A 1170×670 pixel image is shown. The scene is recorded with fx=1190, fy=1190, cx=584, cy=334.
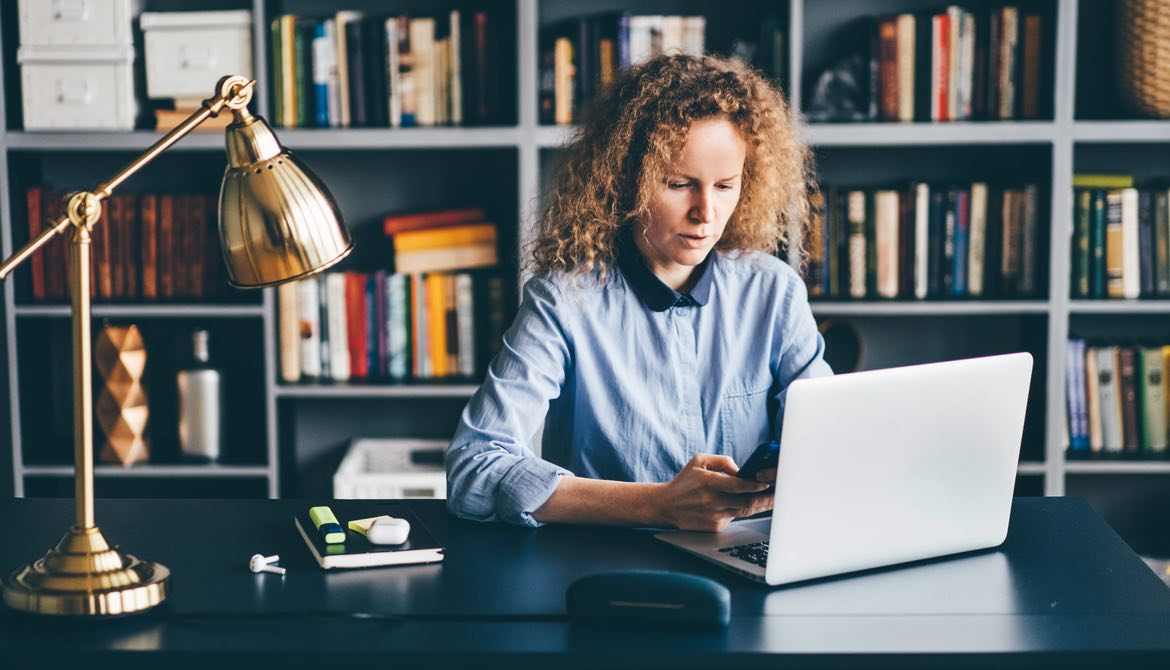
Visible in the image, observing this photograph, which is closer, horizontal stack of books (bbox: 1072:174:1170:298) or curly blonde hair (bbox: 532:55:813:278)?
curly blonde hair (bbox: 532:55:813:278)

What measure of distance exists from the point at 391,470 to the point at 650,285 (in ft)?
4.41

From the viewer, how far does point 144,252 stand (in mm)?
2836

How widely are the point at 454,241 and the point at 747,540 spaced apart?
1.66 meters

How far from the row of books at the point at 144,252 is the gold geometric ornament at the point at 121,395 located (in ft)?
0.35

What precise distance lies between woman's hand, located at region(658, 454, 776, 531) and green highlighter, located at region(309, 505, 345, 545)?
14.5 inches

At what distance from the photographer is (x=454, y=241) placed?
2869 mm

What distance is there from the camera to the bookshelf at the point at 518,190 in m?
2.70

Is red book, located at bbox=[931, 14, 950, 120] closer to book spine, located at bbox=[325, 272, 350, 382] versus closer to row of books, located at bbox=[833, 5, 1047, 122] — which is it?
row of books, located at bbox=[833, 5, 1047, 122]

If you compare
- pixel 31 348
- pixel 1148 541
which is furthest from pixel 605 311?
pixel 1148 541

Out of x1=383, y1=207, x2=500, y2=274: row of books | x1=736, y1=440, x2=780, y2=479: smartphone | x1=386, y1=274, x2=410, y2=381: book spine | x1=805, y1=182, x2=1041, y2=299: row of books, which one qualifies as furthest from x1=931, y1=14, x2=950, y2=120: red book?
x1=736, y1=440, x2=780, y2=479: smartphone

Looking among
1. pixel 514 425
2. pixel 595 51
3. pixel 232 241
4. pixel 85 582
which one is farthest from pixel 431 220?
pixel 85 582

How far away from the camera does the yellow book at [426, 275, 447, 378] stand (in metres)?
2.85

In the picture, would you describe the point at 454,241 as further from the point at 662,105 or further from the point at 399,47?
the point at 662,105

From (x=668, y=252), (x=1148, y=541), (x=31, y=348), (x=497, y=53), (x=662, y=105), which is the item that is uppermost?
(x=497, y=53)
